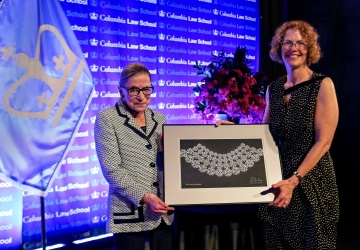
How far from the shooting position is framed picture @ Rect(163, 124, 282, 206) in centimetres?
200

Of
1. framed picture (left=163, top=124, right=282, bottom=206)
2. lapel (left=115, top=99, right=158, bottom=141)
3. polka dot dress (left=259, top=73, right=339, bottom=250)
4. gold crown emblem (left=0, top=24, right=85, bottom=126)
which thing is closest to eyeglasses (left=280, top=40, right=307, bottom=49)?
polka dot dress (left=259, top=73, right=339, bottom=250)

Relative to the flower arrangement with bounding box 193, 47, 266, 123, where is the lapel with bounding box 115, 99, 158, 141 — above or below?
below

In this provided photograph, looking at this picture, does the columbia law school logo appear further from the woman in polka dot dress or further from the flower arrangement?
the woman in polka dot dress

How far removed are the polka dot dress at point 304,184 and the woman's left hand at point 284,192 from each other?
0.10m

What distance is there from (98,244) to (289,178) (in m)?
2.46

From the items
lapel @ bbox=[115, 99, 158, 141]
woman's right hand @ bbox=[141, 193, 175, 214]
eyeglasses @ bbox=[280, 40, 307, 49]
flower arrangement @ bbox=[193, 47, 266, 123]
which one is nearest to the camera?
woman's right hand @ bbox=[141, 193, 175, 214]

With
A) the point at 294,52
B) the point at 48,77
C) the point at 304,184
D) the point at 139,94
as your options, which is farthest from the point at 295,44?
the point at 48,77

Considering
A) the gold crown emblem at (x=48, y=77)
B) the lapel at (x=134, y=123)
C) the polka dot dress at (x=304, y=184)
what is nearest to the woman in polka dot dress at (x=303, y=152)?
the polka dot dress at (x=304, y=184)

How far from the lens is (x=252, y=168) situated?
210 centimetres

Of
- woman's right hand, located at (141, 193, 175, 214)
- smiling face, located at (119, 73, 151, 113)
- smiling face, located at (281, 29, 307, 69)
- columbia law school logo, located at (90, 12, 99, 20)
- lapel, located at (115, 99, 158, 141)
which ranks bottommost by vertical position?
woman's right hand, located at (141, 193, 175, 214)

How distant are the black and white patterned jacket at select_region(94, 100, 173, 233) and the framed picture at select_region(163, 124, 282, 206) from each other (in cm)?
9

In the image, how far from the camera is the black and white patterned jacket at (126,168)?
192 centimetres

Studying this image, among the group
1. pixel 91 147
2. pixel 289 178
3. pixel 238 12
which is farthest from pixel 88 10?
pixel 289 178

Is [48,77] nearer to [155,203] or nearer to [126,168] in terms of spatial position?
[126,168]
